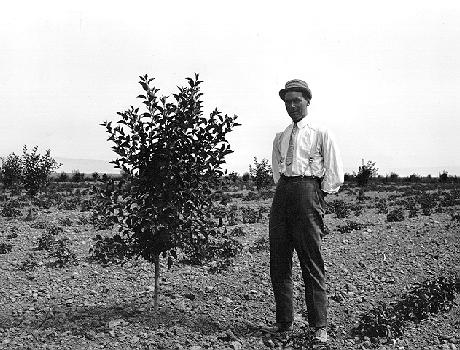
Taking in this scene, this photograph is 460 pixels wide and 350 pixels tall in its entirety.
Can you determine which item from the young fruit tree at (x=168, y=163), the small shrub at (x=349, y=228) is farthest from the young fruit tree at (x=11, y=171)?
the young fruit tree at (x=168, y=163)

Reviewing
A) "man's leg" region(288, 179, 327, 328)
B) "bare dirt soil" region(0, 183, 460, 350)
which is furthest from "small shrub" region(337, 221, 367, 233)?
"man's leg" region(288, 179, 327, 328)

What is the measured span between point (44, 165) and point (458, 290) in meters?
20.6

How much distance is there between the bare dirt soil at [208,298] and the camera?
556cm

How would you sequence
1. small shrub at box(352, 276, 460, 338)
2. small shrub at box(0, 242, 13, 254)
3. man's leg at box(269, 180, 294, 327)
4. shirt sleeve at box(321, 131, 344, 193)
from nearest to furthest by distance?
shirt sleeve at box(321, 131, 344, 193), man's leg at box(269, 180, 294, 327), small shrub at box(352, 276, 460, 338), small shrub at box(0, 242, 13, 254)

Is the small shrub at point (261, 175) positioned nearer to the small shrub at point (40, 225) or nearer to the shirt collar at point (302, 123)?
the small shrub at point (40, 225)

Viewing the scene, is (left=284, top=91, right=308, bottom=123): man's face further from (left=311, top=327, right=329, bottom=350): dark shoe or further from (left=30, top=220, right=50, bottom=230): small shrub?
(left=30, top=220, right=50, bottom=230): small shrub

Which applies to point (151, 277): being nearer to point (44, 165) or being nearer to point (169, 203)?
point (169, 203)

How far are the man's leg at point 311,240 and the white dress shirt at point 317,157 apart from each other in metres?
0.13

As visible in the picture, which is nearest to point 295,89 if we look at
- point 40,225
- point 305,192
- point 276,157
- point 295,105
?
point 295,105

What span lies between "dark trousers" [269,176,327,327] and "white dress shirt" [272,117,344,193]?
0.11m

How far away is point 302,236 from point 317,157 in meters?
0.81

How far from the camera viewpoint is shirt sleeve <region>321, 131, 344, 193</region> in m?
5.16

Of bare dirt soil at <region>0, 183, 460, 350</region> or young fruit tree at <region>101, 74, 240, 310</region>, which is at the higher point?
young fruit tree at <region>101, 74, 240, 310</region>

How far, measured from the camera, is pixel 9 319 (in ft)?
20.1
